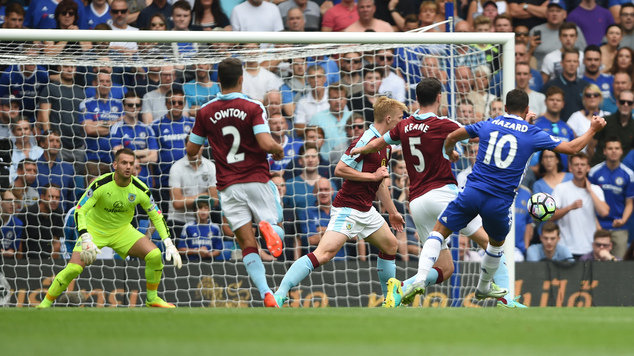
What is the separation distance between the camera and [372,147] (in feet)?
27.2

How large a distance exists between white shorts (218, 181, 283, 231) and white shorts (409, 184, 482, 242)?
4.43 ft

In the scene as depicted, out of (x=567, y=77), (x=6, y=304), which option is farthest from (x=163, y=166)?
(x=567, y=77)

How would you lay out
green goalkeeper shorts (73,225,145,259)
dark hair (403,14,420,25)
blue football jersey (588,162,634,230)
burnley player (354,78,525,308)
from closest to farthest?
burnley player (354,78,525,308), green goalkeeper shorts (73,225,145,259), blue football jersey (588,162,634,230), dark hair (403,14,420,25)

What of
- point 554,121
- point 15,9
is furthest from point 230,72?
point 554,121

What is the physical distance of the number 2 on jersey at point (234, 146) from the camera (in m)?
7.91

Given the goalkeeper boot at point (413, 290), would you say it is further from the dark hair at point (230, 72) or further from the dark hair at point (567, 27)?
the dark hair at point (567, 27)

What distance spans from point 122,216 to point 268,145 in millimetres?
3485

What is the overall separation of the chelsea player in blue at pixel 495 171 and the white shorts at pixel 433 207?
0.51 metres

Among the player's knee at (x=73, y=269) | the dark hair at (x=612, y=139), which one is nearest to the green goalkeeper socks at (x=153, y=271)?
the player's knee at (x=73, y=269)

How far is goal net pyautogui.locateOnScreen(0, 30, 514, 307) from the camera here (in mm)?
10828

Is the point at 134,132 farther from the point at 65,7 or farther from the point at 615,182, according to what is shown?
the point at 615,182

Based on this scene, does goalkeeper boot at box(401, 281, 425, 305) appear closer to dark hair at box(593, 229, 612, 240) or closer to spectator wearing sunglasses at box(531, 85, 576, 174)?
dark hair at box(593, 229, 612, 240)

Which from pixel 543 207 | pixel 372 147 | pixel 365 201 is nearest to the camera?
pixel 543 207

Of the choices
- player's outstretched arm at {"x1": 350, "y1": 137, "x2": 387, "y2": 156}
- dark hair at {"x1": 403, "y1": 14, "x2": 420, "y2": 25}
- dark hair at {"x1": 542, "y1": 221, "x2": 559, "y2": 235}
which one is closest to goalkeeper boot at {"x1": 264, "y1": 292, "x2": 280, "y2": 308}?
player's outstretched arm at {"x1": 350, "y1": 137, "x2": 387, "y2": 156}
